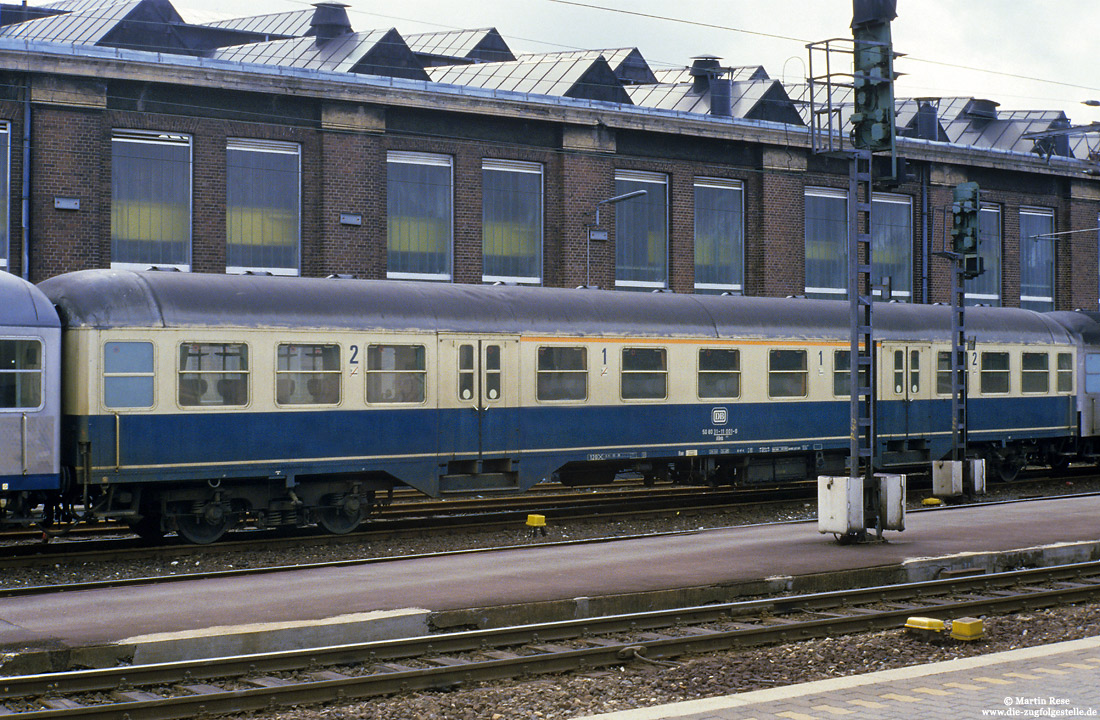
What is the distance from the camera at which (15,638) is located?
9.48 m

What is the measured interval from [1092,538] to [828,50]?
707 centimetres

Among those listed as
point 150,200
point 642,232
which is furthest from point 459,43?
point 150,200

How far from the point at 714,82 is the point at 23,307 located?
25455mm

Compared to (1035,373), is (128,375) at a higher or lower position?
lower

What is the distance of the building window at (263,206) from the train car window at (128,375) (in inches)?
457

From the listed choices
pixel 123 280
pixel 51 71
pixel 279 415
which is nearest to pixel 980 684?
pixel 279 415

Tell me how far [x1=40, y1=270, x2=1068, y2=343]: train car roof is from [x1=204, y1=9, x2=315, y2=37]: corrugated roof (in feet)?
64.7

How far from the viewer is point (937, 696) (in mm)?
7578

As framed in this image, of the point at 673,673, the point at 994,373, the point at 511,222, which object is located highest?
the point at 511,222

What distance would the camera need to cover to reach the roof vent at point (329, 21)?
33.4 m

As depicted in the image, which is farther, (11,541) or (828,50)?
(11,541)

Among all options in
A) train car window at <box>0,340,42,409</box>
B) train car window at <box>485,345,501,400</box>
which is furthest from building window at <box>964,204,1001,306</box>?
train car window at <box>0,340,42,409</box>

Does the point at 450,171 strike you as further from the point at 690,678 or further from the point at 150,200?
the point at 690,678

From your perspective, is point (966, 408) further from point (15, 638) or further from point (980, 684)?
point (15, 638)
